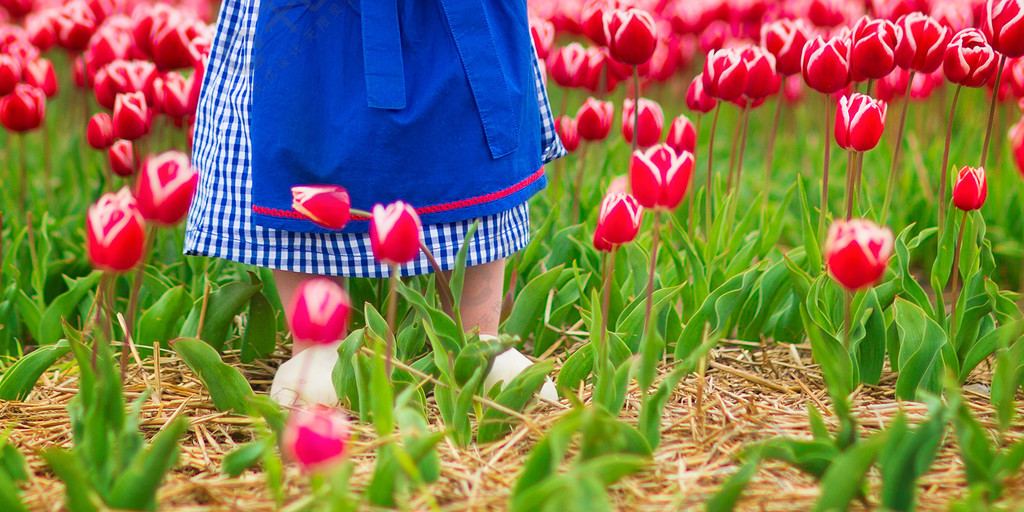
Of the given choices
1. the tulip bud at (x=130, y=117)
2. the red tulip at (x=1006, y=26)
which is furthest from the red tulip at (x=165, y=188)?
the red tulip at (x=1006, y=26)

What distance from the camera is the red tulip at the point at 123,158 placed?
6.07ft

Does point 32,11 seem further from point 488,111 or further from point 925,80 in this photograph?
point 925,80

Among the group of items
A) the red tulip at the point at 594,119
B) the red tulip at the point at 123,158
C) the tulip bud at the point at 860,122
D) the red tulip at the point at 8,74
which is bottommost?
the red tulip at the point at 123,158

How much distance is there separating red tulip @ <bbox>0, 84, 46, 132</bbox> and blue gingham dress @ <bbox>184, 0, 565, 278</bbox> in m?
0.66

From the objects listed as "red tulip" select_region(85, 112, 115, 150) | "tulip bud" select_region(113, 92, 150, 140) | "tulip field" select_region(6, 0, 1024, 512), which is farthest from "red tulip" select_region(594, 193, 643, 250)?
"red tulip" select_region(85, 112, 115, 150)

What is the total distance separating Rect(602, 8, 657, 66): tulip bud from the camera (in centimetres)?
160

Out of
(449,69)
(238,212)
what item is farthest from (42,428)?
(449,69)

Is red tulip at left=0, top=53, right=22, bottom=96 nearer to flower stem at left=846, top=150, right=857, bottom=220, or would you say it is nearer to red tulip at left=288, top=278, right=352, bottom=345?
red tulip at left=288, top=278, right=352, bottom=345

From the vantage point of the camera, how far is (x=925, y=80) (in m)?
2.37

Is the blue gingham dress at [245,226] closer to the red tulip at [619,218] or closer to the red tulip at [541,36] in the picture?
the red tulip at [619,218]

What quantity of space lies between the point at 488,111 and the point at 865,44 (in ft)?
2.06

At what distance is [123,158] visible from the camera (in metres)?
1.86

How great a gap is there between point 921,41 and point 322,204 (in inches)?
41.4

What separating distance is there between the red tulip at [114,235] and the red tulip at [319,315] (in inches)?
7.0
